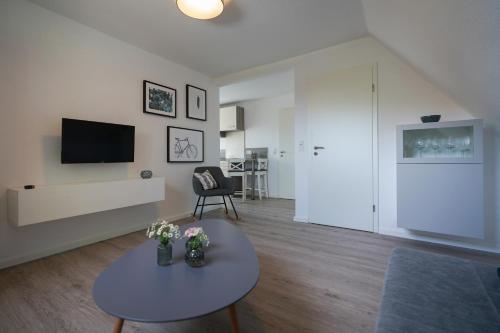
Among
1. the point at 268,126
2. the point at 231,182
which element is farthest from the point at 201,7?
the point at 268,126

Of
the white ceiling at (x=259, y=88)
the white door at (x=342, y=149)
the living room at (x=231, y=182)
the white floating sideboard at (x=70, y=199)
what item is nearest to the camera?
the living room at (x=231, y=182)

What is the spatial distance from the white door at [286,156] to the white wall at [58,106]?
281 centimetres

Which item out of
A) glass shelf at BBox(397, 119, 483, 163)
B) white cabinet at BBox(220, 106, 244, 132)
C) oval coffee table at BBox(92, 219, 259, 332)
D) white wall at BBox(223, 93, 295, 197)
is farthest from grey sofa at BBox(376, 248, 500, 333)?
white cabinet at BBox(220, 106, 244, 132)

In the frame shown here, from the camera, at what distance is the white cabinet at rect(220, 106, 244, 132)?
5.39m

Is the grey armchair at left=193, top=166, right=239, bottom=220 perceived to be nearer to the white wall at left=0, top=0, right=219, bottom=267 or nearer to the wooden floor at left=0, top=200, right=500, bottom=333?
the white wall at left=0, top=0, right=219, bottom=267

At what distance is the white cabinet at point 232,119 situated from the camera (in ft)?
17.7

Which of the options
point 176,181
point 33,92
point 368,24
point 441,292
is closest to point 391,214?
point 441,292

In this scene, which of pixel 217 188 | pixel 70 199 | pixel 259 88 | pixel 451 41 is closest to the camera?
pixel 451 41

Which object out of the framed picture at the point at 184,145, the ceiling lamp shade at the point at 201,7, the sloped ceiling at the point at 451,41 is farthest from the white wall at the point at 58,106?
the sloped ceiling at the point at 451,41

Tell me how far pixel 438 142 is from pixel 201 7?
261 cm

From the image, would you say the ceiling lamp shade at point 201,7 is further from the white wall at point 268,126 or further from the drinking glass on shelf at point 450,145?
the white wall at point 268,126

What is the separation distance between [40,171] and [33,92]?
2.38ft

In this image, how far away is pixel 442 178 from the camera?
80.5 inches

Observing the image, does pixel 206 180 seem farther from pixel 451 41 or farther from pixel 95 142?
pixel 451 41
